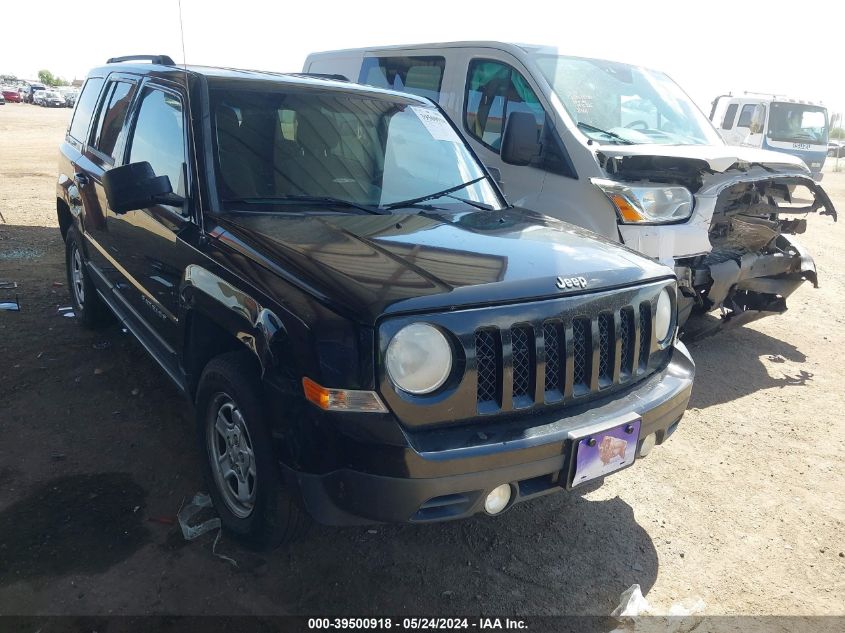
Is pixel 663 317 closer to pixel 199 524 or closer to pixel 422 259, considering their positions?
pixel 422 259

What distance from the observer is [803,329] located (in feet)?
20.9

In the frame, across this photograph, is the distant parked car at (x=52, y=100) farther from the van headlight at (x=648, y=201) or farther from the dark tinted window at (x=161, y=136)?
the van headlight at (x=648, y=201)

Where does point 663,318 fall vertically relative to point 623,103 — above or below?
below

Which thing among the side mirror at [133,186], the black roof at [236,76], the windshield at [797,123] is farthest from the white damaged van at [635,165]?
the windshield at [797,123]

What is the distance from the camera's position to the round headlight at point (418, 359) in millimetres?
2188

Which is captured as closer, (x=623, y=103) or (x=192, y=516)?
(x=192, y=516)

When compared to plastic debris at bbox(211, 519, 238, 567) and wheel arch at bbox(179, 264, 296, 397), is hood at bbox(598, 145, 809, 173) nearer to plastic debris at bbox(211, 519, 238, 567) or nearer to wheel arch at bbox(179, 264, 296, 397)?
wheel arch at bbox(179, 264, 296, 397)

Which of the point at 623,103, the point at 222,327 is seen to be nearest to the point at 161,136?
the point at 222,327

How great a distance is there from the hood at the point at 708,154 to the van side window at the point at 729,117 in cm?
1210

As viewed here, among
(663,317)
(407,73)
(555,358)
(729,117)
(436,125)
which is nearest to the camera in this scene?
(555,358)

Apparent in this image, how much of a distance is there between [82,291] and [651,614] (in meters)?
4.49

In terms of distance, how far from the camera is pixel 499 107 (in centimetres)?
562

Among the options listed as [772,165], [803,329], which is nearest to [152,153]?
[772,165]

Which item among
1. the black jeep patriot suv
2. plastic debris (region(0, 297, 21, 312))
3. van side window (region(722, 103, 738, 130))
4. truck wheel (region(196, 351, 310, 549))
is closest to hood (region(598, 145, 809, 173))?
the black jeep patriot suv
